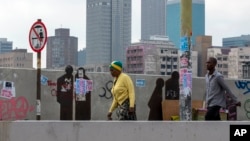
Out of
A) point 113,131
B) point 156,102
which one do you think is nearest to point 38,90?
point 156,102

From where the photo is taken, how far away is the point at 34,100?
15.1 m

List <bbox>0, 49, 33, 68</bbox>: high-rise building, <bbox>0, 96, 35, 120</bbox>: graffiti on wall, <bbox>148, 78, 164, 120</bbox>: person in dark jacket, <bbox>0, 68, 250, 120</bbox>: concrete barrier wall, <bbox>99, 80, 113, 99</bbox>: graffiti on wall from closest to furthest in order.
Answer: <bbox>0, 96, 35, 120</bbox>: graffiti on wall < <bbox>0, 68, 250, 120</bbox>: concrete barrier wall < <bbox>99, 80, 113, 99</bbox>: graffiti on wall < <bbox>148, 78, 164, 120</bbox>: person in dark jacket < <bbox>0, 49, 33, 68</bbox>: high-rise building

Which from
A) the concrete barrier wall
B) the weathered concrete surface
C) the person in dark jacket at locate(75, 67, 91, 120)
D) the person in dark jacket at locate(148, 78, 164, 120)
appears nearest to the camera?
the weathered concrete surface

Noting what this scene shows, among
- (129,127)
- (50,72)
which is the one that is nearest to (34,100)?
(50,72)

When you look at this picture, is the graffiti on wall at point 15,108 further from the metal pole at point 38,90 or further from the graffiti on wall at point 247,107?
the graffiti on wall at point 247,107

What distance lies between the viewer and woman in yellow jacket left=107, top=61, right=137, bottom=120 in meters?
10.6

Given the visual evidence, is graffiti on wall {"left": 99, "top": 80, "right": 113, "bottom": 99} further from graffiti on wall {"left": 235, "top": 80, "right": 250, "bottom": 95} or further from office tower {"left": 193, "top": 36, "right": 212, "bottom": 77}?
office tower {"left": 193, "top": 36, "right": 212, "bottom": 77}

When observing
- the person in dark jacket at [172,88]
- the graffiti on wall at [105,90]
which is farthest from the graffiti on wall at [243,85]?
the graffiti on wall at [105,90]

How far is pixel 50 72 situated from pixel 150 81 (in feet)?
8.30

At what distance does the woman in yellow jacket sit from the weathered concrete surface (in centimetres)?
203

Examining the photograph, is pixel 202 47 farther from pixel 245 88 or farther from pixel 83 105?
pixel 83 105

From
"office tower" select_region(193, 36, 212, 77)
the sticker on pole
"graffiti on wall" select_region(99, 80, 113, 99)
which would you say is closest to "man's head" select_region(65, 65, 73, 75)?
"graffiti on wall" select_region(99, 80, 113, 99)

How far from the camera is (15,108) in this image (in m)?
14.8

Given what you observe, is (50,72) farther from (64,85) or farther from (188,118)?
(188,118)
